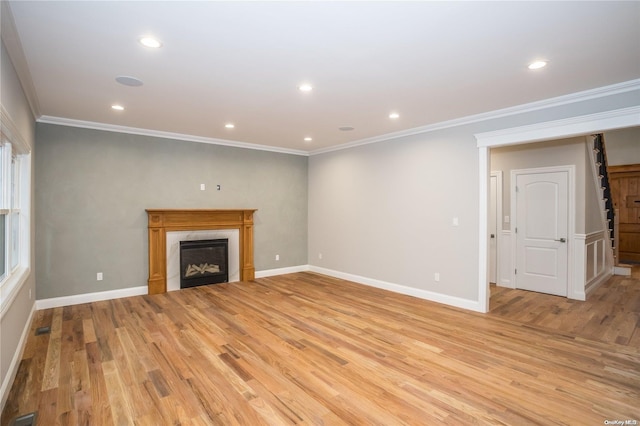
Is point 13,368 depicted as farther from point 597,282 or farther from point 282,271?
point 597,282

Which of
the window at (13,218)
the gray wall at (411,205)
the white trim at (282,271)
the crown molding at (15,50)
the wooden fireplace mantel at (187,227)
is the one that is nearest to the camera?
the crown molding at (15,50)

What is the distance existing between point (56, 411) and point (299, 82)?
3.25 meters

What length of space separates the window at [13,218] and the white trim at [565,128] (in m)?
5.07

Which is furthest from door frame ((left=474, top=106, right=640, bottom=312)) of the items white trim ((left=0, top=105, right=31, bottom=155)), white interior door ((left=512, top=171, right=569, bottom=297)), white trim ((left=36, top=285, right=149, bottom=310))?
white trim ((left=36, top=285, right=149, bottom=310))

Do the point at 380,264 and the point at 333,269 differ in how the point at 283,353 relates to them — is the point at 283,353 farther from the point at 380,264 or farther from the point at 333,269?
the point at 333,269

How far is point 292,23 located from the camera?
7.38 ft

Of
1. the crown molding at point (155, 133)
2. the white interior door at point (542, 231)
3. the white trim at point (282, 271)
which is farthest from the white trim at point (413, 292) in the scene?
the crown molding at point (155, 133)

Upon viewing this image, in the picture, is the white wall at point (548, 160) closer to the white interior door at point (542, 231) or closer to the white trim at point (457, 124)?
the white interior door at point (542, 231)

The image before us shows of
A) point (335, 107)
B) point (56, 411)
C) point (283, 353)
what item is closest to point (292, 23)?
point (335, 107)

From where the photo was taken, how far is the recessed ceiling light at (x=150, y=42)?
95.6 inches

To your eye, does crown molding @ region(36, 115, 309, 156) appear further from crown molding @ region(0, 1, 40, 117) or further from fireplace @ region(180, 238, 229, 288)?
fireplace @ region(180, 238, 229, 288)

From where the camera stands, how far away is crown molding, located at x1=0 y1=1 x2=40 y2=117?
6.91 ft

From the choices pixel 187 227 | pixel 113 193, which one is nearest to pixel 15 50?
pixel 113 193

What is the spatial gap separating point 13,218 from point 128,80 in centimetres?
191
